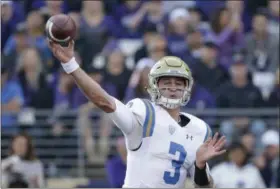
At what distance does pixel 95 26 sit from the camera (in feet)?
47.1

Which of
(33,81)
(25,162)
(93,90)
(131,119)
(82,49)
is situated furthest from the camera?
(82,49)

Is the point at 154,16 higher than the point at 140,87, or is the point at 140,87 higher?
the point at 154,16

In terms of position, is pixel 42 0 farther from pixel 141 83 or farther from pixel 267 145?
pixel 267 145

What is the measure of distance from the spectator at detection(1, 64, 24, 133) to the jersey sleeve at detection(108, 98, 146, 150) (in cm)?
585

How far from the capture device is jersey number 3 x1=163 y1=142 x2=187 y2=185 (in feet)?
24.0

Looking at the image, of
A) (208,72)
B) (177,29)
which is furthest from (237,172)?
(177,29)

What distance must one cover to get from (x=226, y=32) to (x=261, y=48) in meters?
0.55

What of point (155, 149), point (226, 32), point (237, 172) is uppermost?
point (226, 32)

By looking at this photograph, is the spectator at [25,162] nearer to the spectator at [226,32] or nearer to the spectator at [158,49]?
the spectator at [158,49]

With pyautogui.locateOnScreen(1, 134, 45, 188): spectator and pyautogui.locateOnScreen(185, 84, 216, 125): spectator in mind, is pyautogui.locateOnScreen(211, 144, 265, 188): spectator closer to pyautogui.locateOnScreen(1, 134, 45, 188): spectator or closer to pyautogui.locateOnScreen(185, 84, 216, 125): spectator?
pyautogui.locateOnScreen(185, 84, 216, 125): spectator

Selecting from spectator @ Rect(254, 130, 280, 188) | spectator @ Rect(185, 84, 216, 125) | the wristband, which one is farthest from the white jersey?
spectator @ Rect(185, 84, 216, 125)

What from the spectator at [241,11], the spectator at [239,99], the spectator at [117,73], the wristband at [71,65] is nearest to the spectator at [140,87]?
the spectator at [117,73]

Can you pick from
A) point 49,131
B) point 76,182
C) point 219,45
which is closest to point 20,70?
point 49,131

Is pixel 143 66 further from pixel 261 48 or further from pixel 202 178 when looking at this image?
pixel 202 178
